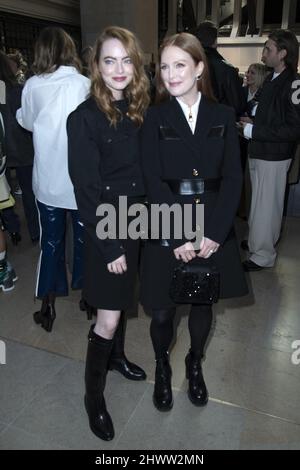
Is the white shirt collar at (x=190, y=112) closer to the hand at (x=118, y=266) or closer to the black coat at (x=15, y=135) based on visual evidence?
the hand at (x=118, y=266)

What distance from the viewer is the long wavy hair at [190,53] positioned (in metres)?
1.60

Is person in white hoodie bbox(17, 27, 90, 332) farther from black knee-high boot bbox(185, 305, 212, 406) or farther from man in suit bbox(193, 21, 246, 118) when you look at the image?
man in suit bbox(193, 21, 246, 118)

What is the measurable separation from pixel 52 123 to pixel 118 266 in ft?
3.62

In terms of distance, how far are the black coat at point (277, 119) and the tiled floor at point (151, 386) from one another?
1.10 meters

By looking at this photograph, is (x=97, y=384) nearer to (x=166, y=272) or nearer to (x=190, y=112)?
(x=166, y=272)

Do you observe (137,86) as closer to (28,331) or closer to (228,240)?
(228,240)

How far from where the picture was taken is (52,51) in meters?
2.30

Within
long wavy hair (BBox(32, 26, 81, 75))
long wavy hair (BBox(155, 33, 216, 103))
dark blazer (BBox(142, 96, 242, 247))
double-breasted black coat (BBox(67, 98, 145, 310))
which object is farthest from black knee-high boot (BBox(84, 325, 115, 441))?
long wavy hair (BBox(32, 26, 81, 75))

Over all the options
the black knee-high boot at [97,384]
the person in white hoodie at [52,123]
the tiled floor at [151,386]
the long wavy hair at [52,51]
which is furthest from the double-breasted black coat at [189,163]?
the long wavy hair at [52,51]

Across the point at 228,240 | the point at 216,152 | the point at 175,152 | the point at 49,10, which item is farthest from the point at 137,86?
the point at 49,10

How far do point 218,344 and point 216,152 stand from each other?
1.26 meters

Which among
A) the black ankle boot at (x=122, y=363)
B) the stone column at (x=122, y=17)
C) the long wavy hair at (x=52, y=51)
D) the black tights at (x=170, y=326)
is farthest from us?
the stone column at (x=122, y=17)

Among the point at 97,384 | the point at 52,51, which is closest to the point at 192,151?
the point at 97,384

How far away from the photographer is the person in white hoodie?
2303mm
